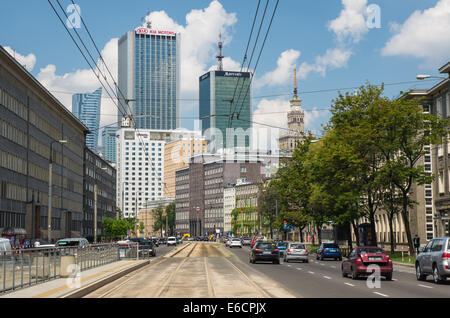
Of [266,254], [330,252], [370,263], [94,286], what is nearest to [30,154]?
[330,252]

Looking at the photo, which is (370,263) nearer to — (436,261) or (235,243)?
(436,261)

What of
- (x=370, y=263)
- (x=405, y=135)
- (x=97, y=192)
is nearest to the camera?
(x=370, y=263)

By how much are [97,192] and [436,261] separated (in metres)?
120

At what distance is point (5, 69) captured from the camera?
228 ft

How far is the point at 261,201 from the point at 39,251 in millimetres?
89351

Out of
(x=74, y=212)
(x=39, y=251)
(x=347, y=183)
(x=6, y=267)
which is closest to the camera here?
(x=6, y=267)

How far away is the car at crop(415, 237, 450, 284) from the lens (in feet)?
82.3

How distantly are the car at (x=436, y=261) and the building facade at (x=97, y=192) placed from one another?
91.0 metres

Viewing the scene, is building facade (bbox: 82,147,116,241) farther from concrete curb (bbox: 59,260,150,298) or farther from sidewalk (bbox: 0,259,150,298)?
sidewalk (bbox: 0,259,150,298)

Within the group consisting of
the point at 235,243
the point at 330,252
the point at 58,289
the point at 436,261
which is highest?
the point at 436,261

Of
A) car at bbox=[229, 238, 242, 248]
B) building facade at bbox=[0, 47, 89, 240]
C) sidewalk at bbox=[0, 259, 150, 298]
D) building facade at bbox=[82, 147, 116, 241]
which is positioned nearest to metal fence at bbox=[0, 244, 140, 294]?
sidewalk at bbox=[0, 259, 150, 298]

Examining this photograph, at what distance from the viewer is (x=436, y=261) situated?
25.8 m
